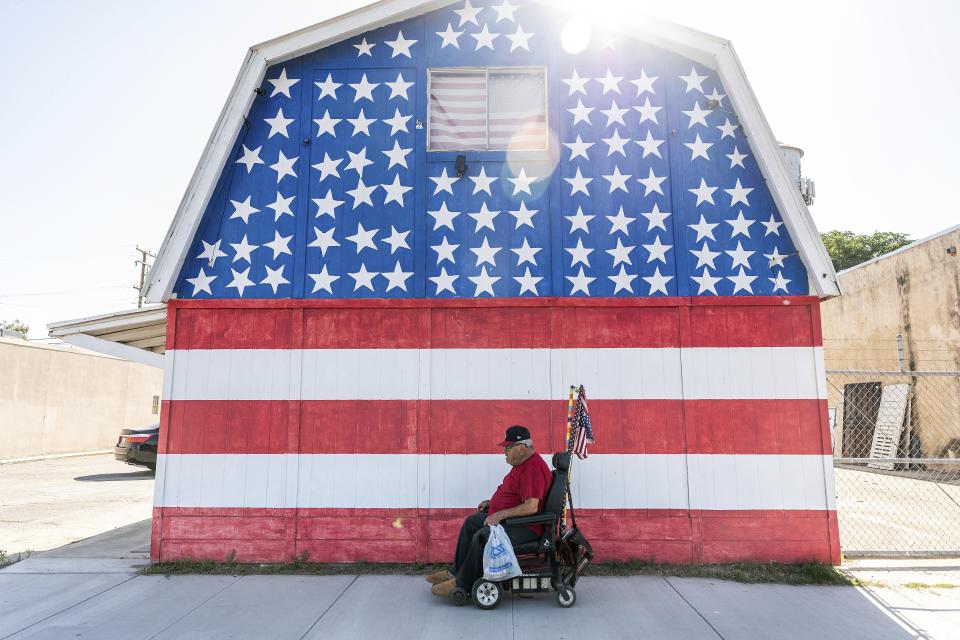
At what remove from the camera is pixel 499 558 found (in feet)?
16.0

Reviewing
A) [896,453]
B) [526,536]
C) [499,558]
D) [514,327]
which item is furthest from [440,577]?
[896,453]

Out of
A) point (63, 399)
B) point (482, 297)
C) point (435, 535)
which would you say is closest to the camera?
point (435, 535)

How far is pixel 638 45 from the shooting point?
6949mm

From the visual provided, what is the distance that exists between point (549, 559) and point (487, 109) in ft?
Result: 16.1

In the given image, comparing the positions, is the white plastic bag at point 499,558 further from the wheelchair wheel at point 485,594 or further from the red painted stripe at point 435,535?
the red painted stripe at point 435,535

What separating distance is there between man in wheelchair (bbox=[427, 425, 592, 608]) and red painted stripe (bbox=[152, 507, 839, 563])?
1.08 metres

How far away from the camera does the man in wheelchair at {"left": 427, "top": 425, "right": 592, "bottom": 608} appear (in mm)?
4988

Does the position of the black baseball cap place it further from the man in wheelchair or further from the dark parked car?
the dark parked car

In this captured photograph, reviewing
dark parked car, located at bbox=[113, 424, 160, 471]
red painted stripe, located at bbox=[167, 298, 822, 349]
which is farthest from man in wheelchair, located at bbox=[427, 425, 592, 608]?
dark parked car, located at bbox=[113, 424, 160, 471]

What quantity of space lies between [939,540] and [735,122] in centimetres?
571

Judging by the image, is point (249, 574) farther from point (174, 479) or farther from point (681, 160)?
point (681, 160)

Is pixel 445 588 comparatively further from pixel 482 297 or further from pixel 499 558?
pixel 482 297

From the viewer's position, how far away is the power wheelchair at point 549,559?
500 cm

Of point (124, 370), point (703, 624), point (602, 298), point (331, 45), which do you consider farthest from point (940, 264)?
point (124, 370)
